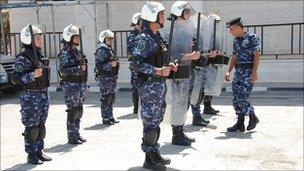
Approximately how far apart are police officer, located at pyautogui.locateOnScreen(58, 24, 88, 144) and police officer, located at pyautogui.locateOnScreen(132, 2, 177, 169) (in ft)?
6.12

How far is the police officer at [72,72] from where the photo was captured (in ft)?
24.7

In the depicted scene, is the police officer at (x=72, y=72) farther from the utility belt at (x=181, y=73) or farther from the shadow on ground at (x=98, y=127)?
the utility belt at (x=181, y=73)

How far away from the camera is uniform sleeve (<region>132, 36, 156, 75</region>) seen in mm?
5820

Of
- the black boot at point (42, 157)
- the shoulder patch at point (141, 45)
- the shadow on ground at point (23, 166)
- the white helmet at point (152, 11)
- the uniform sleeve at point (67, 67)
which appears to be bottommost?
the shadow on ground at point (23, 166)

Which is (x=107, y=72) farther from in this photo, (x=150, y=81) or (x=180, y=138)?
(x=150, y=81)

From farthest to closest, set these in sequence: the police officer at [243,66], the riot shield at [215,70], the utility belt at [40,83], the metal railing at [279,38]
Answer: the metal railing at [279,38]
the riot shield at [215,70]
the police officer at [243,66]
the utility belt at [40,83]

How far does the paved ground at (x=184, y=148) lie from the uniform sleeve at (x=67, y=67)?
4.06 ft

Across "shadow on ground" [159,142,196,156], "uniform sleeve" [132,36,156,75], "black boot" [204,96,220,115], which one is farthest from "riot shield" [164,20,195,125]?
"black boot" [204,96,220,115]

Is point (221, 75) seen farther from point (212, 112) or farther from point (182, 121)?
point (182, 121)

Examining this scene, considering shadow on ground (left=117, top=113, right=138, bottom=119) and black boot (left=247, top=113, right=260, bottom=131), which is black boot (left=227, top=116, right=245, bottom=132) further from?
shadow on ground (left=117, top=113, right=138, bottom=119)

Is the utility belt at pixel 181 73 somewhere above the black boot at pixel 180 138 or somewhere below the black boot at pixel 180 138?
above

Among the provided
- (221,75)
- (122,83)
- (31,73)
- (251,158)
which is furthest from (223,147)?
(122,83)

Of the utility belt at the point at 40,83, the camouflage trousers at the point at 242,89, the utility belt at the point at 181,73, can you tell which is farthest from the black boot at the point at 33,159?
the camouflage trousers at the point at 242,89

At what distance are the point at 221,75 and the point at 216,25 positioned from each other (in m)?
1.17
